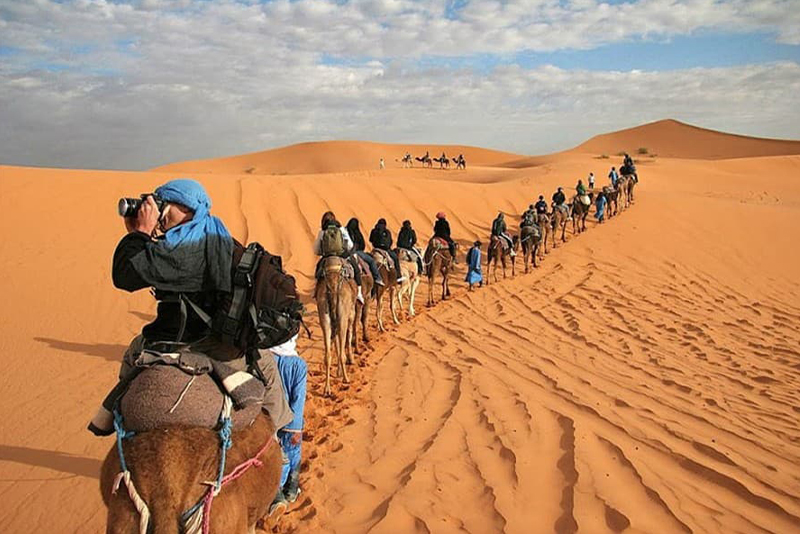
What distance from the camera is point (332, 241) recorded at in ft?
24.0

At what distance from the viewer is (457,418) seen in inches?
244

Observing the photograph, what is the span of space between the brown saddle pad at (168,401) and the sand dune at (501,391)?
7.48ft

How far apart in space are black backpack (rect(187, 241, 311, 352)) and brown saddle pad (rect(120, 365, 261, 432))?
269mm

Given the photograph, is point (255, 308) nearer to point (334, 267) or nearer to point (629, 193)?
point (334, 267)

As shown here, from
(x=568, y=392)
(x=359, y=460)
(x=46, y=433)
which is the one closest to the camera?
(x=359, y=460)

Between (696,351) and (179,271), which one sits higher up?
(179,271)

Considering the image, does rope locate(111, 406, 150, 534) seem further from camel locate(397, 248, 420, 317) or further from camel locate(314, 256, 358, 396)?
camel locate(397, 248, 420, 317)

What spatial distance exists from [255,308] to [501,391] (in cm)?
485

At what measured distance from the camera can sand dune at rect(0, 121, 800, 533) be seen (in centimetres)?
459

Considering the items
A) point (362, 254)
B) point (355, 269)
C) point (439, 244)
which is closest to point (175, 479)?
point (355, 269)

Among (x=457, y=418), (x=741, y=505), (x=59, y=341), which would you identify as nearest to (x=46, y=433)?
(x=59, y=341)

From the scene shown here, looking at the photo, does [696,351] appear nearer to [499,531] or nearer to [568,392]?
[568,392]

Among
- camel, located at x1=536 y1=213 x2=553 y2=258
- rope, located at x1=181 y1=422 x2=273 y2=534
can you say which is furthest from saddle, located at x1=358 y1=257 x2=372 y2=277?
camel, located at x1=536 y1=213 x2=553 y2=258

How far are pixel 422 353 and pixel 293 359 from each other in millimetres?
4703
